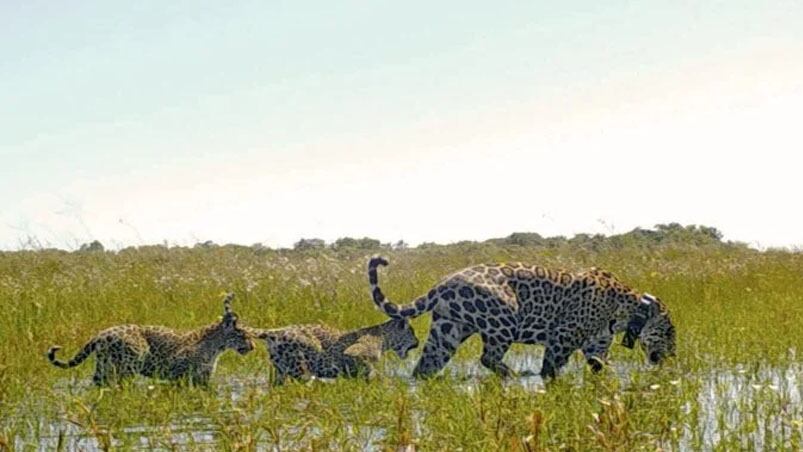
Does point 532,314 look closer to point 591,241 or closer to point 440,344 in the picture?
point 440,344

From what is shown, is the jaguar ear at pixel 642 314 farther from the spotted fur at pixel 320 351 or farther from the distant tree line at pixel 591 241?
the distant tree line at pixel 591 241

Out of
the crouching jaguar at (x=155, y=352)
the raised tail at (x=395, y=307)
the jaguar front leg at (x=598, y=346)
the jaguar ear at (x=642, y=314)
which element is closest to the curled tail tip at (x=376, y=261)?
the raised tail at (x=395, y=307)

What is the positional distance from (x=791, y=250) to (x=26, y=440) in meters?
24.4

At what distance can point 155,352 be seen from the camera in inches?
408

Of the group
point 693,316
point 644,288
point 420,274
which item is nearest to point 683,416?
point 693,316

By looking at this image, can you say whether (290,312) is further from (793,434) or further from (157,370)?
(793,434)

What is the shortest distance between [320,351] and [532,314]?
216cm

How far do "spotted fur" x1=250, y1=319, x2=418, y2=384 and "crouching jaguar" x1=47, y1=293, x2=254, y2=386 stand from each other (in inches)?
19.0

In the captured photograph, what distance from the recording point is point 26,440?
727 cm

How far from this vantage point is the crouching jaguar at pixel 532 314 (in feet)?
Result: 36.1

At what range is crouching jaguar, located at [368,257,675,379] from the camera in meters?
11.0

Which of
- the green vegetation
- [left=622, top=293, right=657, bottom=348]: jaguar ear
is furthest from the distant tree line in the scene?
[left=622, top=293, right=657, bottom=348]: jaguar ear

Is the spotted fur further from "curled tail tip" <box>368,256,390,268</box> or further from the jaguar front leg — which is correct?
the jaguar front leg

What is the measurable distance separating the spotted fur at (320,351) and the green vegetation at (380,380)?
431mm
